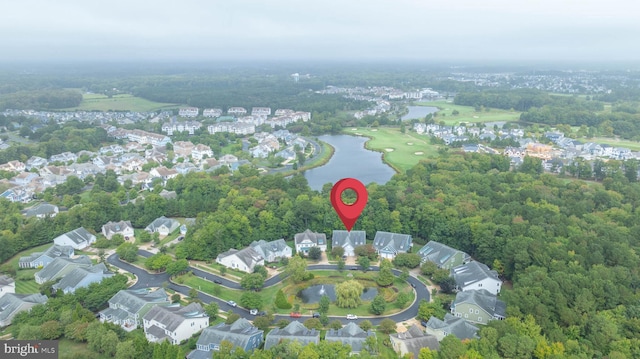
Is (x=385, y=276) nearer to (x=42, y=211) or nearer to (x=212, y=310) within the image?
(x=212, y=310)

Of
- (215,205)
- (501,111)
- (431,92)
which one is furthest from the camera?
(431,92)

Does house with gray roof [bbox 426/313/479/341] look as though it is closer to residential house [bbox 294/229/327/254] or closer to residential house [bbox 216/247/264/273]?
residential house [bbox 294/229/327/254]

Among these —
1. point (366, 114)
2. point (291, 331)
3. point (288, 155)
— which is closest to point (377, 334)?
point (291, 331)

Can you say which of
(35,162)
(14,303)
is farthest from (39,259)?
(35,162)

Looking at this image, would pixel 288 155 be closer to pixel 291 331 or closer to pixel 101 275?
pixel 101 275

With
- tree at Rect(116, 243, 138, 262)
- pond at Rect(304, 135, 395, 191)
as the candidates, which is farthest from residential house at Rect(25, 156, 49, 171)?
pond at Rect(304, 135, 395, 191)

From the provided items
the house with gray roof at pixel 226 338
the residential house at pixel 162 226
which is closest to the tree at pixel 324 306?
the house with gray roof at pixel 226 338

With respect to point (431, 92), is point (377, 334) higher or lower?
lower
